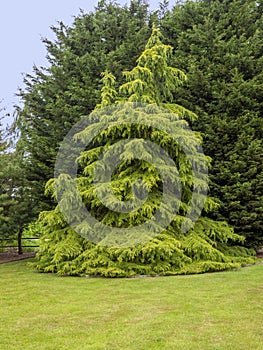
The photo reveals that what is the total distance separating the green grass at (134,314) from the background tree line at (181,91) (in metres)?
4.21

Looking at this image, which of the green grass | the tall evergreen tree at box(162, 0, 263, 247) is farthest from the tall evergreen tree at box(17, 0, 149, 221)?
the green grass

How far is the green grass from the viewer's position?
3518mm

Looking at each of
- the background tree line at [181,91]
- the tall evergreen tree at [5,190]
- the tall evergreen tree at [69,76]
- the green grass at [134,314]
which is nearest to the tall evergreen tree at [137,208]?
the green grass at [134,314]

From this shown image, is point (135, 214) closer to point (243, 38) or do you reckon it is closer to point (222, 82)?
point (222, 82)

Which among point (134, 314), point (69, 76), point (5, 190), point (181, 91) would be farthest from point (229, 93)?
point (134, 314)

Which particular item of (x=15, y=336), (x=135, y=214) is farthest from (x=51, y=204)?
(x=15, y=336)

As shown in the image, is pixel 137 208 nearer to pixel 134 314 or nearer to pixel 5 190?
pixel 134 314

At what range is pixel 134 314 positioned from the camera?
4.55 meters

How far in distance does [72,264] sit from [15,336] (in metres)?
4.77

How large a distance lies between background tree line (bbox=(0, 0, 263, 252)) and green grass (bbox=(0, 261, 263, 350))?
13.8ft

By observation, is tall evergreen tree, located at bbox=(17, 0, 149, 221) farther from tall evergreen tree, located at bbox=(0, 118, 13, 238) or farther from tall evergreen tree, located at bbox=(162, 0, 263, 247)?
tall evergreen tree, located at bbox=(162, 0, 263, 247)

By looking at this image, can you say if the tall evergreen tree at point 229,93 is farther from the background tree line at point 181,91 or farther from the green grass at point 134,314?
the green grass at point 134,314

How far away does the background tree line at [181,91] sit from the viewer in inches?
426

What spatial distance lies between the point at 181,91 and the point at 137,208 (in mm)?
5358
